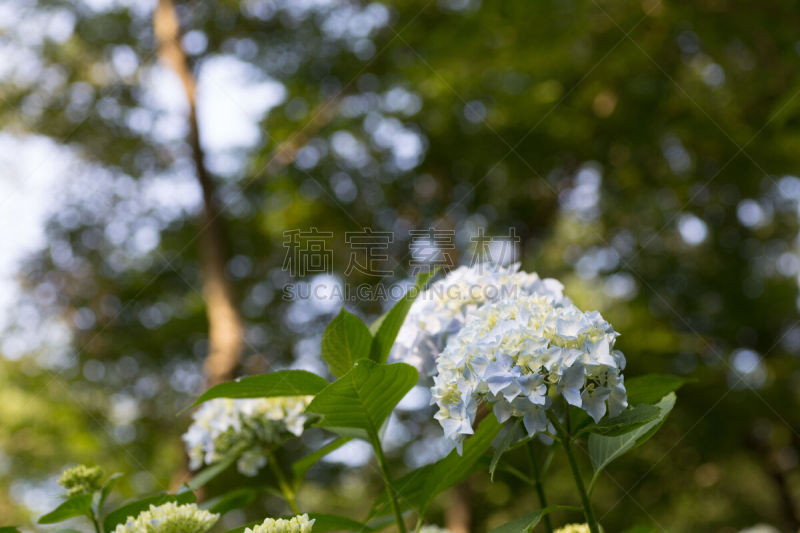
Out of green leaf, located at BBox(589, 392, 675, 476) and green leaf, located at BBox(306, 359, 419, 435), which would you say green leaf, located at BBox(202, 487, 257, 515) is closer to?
green leaf, located at BBox(306, 359, 419, 435)

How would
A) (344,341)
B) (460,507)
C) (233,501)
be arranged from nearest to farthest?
1. (344,341)
2. (233,501)
3. (460,507)

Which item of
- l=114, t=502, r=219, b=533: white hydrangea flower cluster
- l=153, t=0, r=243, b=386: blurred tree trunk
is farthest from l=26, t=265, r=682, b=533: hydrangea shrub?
l=153, t=0, r=243, b=386: blurred tree trunk

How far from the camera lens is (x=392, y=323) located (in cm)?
147

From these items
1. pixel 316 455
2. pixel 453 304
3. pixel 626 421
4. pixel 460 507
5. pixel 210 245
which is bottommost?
pixel 460 507

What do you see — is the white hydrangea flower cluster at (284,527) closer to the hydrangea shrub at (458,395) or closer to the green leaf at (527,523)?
the hydrangea shrub at (458,395)

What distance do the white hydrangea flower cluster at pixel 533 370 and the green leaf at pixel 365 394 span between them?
9cm

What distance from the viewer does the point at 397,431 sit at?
852cm

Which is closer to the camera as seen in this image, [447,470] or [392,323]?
[447,470]

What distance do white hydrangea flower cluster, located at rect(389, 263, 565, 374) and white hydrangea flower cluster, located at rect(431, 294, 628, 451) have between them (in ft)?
1.39

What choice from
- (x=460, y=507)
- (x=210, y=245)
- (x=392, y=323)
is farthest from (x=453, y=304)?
(x=210, y=245)

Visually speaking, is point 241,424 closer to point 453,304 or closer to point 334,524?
point 334,524

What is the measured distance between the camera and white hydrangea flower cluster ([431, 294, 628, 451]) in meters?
1.15

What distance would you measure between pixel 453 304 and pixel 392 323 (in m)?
0.27

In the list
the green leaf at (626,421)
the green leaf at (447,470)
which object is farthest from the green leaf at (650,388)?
the green leaf at (447,470)
